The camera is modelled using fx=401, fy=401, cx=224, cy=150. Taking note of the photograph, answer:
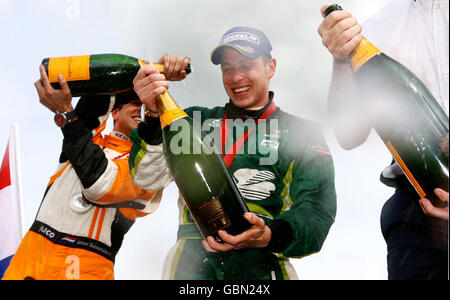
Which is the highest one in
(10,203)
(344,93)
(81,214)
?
(344,93)

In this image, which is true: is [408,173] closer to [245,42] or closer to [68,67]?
[245,42]

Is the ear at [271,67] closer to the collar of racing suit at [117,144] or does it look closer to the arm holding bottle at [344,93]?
the arm holding bottle at [344,93]

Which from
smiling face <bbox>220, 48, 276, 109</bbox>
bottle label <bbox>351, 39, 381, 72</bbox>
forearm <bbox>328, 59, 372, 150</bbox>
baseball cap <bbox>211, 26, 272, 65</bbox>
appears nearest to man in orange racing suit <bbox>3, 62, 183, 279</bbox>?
smiling face <bbox>220, 48, 276, 109</bbox>

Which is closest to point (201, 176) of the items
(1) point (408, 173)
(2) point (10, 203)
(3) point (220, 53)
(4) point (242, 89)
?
(4) point (242, 89)

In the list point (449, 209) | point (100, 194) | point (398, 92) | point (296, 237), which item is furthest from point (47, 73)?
point (449, 209)

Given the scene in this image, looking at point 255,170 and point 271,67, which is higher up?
point 271,67

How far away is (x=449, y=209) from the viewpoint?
1.01 m

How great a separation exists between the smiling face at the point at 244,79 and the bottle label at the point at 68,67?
1.85 ft

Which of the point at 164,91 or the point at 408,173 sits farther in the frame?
the point at 164,91

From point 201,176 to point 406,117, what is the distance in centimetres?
66

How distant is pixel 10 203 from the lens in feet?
10.0

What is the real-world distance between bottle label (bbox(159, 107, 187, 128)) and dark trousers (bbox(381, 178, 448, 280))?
811 mm
